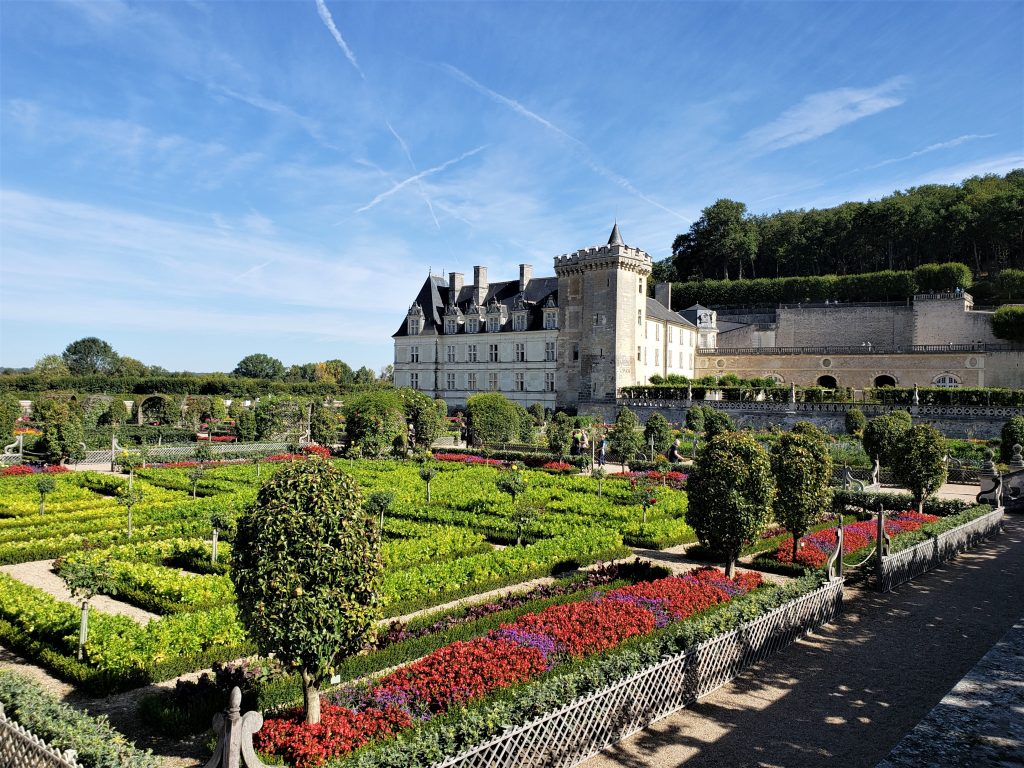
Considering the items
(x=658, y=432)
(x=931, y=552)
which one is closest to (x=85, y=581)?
(x=931, y=552)

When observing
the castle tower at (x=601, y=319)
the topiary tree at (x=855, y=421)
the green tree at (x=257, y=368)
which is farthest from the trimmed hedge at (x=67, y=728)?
the green tree at (x=257, y=368)

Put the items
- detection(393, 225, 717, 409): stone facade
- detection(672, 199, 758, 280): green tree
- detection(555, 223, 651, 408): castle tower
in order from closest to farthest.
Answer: detection(555, 223, 651, 408): castle tower
detection(393, 225, 717, 409): stone facade
detection(672, 199, 758, 280): green tree

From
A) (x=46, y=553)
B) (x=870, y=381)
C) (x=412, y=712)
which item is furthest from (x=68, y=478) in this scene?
(x=870, y=381)

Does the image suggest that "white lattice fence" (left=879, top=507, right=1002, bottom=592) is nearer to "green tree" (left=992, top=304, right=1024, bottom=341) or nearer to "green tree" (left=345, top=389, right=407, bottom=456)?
"green tree" (left=345, top=389, right=407, bottom=456)

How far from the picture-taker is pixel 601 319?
169 ft

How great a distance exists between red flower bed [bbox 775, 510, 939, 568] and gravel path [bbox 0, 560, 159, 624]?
43.4ft

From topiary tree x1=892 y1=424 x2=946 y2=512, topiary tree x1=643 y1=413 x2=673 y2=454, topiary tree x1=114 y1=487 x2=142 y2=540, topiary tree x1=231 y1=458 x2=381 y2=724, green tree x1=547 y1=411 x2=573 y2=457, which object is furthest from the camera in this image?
A: topiary tree x1=643 y1=413 x2=673 y2=454

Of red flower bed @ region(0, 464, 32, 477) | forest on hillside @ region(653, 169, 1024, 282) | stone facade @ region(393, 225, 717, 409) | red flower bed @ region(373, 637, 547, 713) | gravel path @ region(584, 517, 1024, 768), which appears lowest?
gravel path @ region(584, 517, 1024, 768)

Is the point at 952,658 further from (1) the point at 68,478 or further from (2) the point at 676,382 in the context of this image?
(2) the point at 676,382

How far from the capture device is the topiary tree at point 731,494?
13.0m

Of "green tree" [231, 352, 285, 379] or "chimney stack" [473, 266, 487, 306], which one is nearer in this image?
"chimney stack" [473, 266, 487, 306]

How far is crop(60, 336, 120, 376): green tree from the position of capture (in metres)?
103

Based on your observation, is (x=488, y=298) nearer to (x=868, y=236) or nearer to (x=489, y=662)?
(x=868, y=236)

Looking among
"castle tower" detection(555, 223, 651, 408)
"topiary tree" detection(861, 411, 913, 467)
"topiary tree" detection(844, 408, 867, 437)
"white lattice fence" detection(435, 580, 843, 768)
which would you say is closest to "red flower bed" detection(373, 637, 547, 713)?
"white lattice fence" detection(435, 580, 843, 768)
